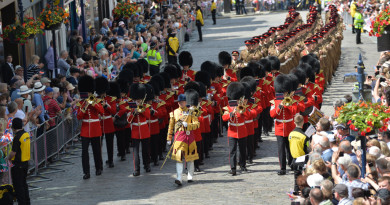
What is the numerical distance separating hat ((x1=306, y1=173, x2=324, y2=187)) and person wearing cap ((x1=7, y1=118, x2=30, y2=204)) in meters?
4.03

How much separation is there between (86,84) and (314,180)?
5.00 m

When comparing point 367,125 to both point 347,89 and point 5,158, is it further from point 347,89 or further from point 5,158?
point 347,89

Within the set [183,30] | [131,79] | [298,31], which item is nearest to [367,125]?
[131,79]

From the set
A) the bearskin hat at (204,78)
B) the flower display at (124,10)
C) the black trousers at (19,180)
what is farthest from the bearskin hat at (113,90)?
the flower display at (124,10)

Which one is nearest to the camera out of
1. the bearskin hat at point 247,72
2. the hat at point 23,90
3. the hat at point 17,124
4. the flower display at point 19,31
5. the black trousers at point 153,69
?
the hat at point 17,124

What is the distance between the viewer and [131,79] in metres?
16.0

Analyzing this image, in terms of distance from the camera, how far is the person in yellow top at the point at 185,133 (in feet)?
42.8

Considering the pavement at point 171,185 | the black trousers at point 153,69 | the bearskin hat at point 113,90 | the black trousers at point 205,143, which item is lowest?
the pavement at point 171,185

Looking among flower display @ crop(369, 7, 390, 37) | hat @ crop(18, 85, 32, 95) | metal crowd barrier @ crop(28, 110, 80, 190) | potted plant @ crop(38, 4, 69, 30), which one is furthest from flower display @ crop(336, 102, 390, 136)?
potted plant @ crop(38, 4, 69, 30)

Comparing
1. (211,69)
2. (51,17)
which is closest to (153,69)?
(51,17)

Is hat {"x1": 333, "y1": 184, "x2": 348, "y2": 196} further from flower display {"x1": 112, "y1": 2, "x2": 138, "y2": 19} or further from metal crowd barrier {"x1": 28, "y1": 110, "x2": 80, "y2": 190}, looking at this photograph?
flower display {"x1": 112, "y1": 2, "x2": 138, "y2": 19}

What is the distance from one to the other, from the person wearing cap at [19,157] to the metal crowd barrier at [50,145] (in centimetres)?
139

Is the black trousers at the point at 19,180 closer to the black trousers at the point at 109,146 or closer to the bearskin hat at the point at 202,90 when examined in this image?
the black trousers at the point at 109,146

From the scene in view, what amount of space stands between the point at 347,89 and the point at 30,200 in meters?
11.3
